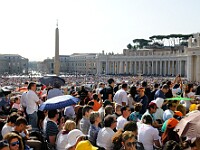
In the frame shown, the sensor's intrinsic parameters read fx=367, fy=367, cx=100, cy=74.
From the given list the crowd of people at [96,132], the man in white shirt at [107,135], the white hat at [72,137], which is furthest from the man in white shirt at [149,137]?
the white hat at [72,137]

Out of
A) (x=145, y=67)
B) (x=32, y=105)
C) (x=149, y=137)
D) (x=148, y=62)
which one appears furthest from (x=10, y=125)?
(x=145, y=67)

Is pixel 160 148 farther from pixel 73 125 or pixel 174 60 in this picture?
pixel 174 60

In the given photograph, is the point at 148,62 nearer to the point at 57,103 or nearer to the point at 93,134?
the point at 57,103

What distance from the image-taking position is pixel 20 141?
185 inches

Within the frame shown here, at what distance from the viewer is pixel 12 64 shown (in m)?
150

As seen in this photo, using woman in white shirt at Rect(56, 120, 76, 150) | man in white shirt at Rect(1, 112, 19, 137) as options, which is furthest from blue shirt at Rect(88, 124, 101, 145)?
man in white shirt at Rect(1, 112, 19, 137)

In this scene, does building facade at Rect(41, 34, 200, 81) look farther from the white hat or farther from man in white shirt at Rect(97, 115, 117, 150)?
the white hat

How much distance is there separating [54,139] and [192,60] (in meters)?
45.6

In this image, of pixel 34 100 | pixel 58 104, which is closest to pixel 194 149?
pixel 58 104

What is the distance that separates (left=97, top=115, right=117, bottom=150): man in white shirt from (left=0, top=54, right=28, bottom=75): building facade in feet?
475

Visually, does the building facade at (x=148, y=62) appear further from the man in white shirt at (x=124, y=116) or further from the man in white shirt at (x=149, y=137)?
the man in white shirt at (x=149, y=137)

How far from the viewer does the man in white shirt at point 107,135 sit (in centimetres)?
584

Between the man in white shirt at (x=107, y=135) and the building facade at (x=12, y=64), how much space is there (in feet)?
475

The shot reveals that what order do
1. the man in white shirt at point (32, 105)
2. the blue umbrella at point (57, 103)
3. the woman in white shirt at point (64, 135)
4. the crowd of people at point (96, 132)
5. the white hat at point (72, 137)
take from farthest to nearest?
1. the man in white shirt at point (32, 105)
2. the blue umbrella at point (57, 103)
3. the woman in white shirt at point (64, 135)
4. the white hat at point (72, 137)
5. the crowd of people at point (96, 132)
